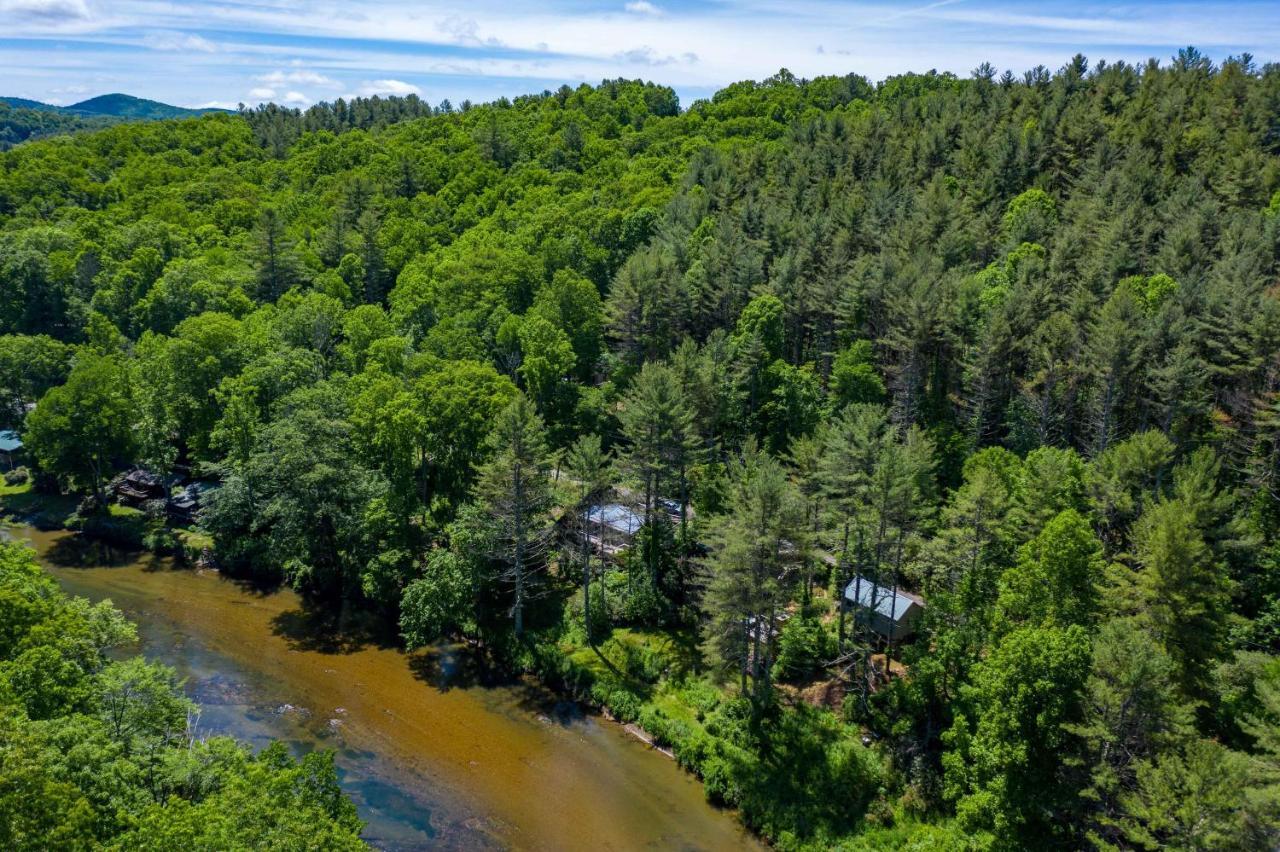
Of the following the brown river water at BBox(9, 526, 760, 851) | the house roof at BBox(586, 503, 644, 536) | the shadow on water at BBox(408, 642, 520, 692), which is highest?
the house roof at BBox(586, 503, 644, 536)

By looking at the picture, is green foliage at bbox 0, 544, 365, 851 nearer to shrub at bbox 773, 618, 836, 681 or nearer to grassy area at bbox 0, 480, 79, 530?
shrub at bbox 773, 618, 836, 681

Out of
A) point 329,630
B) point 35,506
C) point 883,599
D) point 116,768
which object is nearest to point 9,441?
point 35,506

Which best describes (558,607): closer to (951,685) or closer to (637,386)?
(637,386)

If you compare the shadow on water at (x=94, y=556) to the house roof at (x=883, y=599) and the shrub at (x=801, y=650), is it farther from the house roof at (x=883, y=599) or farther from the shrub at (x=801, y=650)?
the house roof at (x=883, y=599)

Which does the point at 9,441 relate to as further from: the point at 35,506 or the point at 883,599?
the point at 883,599

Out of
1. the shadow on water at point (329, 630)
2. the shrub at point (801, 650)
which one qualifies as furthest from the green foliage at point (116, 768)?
the shrub at point (801, 650)

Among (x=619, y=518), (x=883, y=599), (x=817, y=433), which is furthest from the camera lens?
(x=619, y=518)

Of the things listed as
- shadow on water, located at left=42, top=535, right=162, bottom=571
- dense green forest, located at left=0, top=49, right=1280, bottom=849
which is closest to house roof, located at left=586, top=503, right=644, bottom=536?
dense green forest, located at left=0, top=49, right=1280, bottom=849
